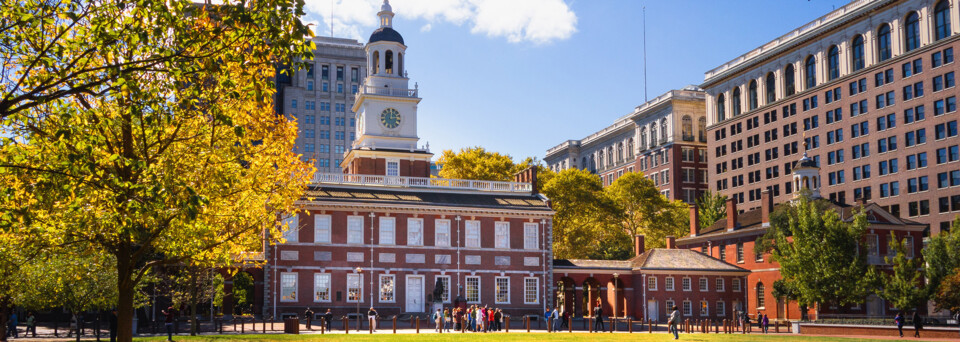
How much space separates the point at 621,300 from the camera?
69.4m

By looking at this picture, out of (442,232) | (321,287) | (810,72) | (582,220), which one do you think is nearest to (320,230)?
(321,287)

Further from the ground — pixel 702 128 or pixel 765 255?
pixel 702 128

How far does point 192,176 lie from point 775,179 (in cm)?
9287

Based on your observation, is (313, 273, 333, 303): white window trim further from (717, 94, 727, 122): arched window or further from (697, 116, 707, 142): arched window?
(697, 116, 707, 142): arched window

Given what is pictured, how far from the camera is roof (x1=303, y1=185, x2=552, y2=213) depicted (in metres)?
59.3

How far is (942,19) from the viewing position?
274 ft

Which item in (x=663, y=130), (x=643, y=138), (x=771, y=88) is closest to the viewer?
(x=771, y=88)

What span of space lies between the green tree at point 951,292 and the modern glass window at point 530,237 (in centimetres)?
2525

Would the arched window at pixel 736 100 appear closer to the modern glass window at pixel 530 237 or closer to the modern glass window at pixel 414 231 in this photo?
the modern glass window at pixel 530 237

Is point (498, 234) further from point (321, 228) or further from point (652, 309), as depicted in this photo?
point (652, 309)

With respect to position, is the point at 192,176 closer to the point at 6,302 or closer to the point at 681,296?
the point at 6,302

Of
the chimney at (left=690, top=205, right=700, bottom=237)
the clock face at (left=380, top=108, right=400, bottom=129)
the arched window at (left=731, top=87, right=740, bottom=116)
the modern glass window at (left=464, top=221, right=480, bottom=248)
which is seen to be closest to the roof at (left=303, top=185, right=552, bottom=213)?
the modern glass window at (left=464, top=221, right=480, bottom=248)

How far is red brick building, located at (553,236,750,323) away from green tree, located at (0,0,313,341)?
3807cm

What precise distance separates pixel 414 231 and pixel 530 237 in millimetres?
8123
